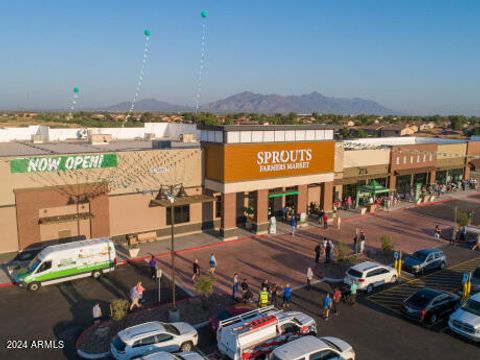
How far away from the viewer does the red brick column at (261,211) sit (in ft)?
115

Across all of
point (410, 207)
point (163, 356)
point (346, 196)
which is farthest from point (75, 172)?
point (410, 207)

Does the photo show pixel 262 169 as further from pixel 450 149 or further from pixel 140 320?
pixel 450 149

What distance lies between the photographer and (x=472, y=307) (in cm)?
2034

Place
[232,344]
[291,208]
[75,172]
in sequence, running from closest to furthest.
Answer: [232,344]
[75,172]
[291,208]

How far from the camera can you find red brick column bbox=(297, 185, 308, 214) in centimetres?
3862

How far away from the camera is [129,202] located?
31438 millimetres

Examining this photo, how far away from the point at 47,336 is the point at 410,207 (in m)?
39.3

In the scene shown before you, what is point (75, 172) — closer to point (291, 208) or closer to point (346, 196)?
point (291, 208)

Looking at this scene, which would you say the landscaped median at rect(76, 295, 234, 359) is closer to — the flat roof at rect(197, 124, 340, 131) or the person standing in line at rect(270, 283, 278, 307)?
the person standing in line at rect(270, 283, 278, 307)

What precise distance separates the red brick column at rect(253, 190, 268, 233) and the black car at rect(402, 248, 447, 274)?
11.6m

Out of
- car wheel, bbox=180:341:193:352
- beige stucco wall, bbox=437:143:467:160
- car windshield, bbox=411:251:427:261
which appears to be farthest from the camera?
beige stucco wall, bbox=437:143:467:160

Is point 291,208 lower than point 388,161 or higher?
lower

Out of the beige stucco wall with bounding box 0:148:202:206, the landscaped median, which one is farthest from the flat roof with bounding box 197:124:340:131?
the landscaped median

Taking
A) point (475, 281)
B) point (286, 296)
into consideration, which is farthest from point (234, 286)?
point (475, 281)
